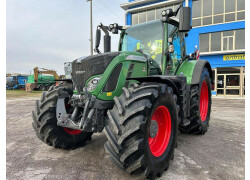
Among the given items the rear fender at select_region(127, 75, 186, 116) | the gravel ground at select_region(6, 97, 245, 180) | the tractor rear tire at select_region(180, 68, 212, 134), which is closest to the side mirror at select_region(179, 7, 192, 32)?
the rear fender at select_region(127, 75, 186, 116)

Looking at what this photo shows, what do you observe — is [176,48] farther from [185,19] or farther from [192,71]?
[185,19]

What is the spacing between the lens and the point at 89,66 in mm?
2789

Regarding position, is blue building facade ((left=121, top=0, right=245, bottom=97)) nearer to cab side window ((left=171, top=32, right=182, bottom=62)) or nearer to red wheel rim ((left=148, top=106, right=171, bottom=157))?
cab side window ((left=171, top=32, right=182, bottom=62))

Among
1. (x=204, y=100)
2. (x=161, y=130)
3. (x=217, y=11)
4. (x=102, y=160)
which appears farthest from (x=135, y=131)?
(x=217, y=11)

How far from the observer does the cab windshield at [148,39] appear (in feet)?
11.8

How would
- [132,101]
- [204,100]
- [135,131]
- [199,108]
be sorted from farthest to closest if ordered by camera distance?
[204,100] → [199,108] → [132,101] → [135,131]

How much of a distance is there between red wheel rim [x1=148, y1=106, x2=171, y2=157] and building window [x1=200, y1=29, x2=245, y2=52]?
53.4 feet

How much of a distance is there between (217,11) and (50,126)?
18008 millimetres

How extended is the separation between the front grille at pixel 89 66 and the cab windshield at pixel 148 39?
1014 millimetres

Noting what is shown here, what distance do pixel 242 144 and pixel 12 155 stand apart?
14.7 ft

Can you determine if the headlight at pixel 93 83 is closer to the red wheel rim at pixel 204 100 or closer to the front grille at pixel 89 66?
the front grille at pixel 89 66

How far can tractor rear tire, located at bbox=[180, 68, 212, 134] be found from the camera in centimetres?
393

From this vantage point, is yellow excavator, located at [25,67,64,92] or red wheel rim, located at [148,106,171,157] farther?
yellow excavator, located at [25,67,64,92]

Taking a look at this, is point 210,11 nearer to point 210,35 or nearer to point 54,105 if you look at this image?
point 210,35
